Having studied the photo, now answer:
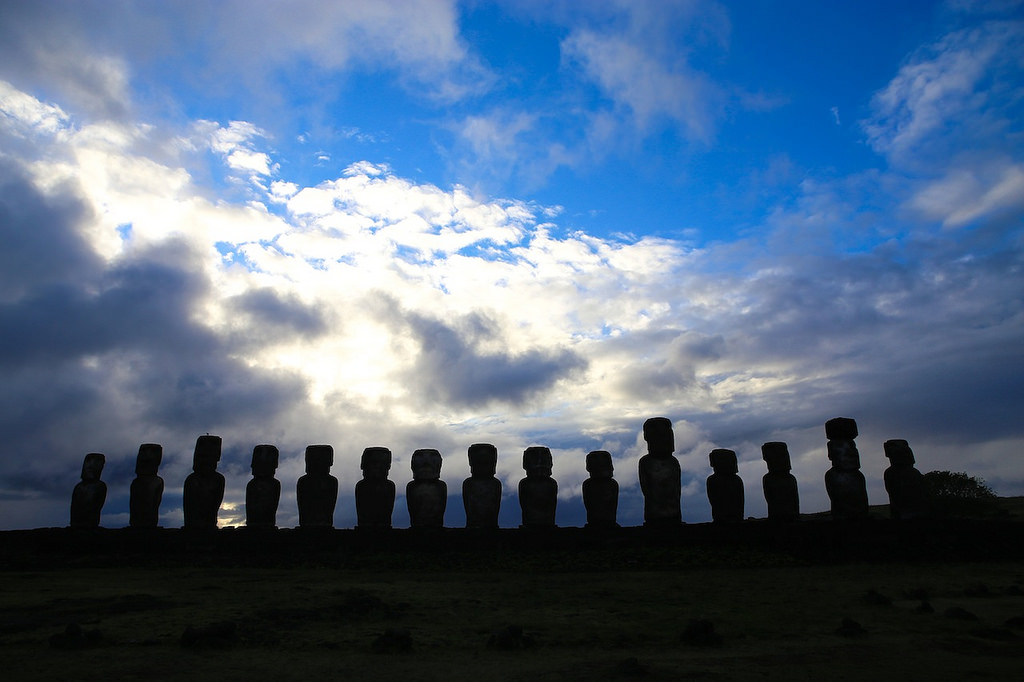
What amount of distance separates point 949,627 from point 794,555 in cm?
607

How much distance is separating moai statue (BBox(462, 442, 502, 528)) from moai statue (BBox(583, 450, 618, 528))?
2125mm

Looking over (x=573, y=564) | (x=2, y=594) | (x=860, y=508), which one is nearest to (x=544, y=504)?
(x=573, y=564)

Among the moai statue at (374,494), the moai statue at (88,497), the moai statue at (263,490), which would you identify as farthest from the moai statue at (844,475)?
the moai statue at (88,497)

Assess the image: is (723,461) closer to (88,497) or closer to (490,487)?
(490,487)

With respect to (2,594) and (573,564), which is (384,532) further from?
(2,594)

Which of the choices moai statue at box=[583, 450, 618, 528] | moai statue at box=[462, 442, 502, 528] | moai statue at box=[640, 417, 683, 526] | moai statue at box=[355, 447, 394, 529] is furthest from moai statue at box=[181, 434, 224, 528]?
moai statue at box=[640, 417, 683, 526]

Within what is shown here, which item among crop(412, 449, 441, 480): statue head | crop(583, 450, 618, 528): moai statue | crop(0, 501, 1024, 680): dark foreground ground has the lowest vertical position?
crop(0, 501, 1024, 680): dark foreground ground

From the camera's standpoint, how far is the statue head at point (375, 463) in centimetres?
1744

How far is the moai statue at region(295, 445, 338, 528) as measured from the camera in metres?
17.0

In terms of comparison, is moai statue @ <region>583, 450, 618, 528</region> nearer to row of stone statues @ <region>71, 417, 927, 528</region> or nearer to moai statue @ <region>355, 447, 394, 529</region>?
row of stone statues @ <region>71, 417, 927, 528</region>

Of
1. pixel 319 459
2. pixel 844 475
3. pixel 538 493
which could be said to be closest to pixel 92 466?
pixel 319 459

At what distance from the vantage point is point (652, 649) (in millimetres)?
6922

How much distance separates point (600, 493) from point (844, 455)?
559cm

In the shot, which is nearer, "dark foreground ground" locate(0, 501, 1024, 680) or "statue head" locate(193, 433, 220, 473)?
"dark foreground ground" locate(0, 501, 1024, 680)
